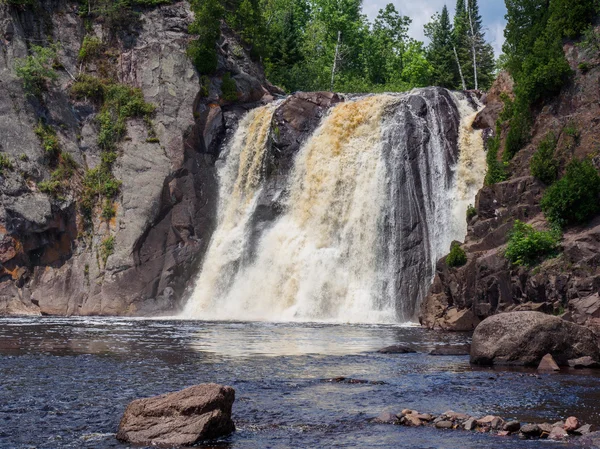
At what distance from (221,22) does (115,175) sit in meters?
16.5

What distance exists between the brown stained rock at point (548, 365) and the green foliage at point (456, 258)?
41.7ft

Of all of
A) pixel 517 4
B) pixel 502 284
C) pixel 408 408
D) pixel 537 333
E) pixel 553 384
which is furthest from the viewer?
pixel 517 4

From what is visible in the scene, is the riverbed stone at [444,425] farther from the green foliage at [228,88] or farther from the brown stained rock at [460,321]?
the green foliage at [228,88]

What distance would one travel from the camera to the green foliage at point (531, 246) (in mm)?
27375

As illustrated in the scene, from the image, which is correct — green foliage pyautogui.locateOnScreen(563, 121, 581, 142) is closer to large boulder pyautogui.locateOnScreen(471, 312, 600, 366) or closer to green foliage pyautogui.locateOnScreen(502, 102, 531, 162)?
green foliage pyautogui.locateOnScreen(502, 102, 531, 162)

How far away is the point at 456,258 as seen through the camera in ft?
101

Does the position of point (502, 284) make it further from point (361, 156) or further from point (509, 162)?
point (361, 156)

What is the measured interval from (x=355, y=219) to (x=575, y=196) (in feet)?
45.7

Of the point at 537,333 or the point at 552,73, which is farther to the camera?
the point at 552,73

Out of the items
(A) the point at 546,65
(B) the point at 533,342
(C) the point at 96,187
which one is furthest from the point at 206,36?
(B) the point at 533,342

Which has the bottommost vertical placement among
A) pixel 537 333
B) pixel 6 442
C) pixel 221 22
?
pixel 6 442

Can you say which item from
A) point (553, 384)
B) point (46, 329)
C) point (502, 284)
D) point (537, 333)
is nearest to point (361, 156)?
point (502, 284)

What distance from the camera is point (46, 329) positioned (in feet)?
98.5

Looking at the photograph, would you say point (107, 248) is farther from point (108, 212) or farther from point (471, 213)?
point (471, 213)
